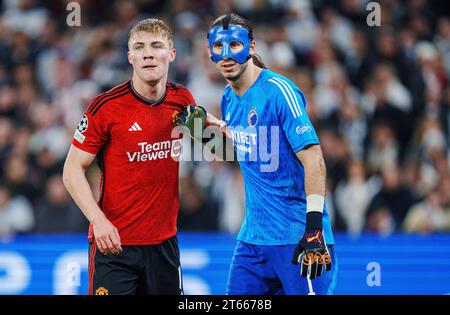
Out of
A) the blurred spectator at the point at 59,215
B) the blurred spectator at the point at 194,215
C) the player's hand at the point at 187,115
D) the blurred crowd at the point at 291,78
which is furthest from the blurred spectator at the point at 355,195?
the player's hand at the point at 187,115

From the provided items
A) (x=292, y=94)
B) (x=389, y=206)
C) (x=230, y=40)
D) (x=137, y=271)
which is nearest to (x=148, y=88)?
(x=230, y=40)

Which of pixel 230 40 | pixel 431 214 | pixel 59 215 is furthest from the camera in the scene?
pixel 59 215

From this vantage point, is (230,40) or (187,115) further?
(187,115)

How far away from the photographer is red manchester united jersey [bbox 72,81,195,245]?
6035mm

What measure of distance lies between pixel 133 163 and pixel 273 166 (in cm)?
93

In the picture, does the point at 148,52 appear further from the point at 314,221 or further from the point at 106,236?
the point at 314,221

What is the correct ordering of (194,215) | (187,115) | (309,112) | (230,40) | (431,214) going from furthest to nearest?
(309,112) < (194,215) < (431,214) < (187,115) < (230,40)

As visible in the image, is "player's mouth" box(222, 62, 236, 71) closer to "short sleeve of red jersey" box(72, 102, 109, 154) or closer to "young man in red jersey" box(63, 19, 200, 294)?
"young man in red jersey" box(63, 19, 200, 294)

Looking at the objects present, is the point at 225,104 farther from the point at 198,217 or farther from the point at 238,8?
the point at 238,8

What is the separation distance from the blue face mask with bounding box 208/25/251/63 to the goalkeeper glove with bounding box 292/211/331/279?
1157mm

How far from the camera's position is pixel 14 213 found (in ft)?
33.4

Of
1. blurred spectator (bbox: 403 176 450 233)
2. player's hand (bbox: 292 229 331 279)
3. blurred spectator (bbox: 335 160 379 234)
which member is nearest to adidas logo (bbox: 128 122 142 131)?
player's hand (bbox: 292 229 331 279)

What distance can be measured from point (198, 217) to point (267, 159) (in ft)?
12.2
